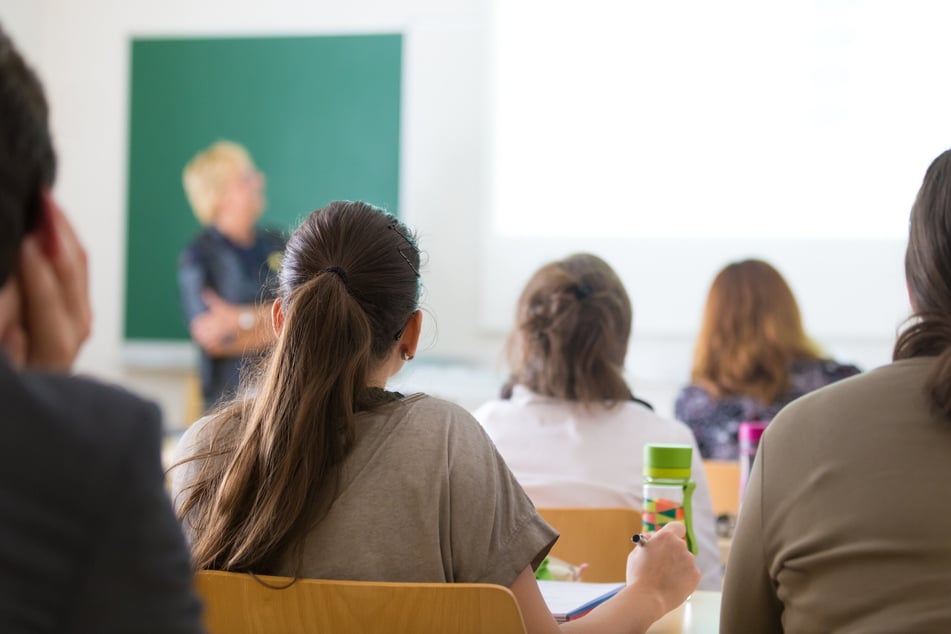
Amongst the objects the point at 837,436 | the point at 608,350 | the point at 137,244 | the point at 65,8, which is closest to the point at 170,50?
the point at 65,8

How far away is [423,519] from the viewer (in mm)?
1310

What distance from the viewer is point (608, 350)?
2396mm

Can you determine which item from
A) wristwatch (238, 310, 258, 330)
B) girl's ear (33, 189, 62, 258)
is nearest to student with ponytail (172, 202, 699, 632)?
girl's ear (33, 189, 62, 258)

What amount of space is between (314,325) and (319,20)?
4334 mm

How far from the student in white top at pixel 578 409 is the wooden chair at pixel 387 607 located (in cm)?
107

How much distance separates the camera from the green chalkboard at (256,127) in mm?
5344

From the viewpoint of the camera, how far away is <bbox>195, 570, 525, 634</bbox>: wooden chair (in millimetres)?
1146

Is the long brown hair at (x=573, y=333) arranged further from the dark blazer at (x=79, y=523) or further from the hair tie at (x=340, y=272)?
the dark blazer at (x=79, y=523)

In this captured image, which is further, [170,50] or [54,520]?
[170,50]

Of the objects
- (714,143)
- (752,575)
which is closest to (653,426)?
(752,575)

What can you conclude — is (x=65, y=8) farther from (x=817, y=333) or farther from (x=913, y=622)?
(x=913, y=622)

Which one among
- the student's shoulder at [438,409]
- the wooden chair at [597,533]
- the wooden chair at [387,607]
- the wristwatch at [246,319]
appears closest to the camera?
the wooden chair at [387,607]

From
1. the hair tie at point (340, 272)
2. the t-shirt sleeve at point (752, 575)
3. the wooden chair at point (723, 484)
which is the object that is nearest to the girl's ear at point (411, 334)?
the hair tie at point (340, 272)

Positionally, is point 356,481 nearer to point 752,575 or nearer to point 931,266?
point 752,575
